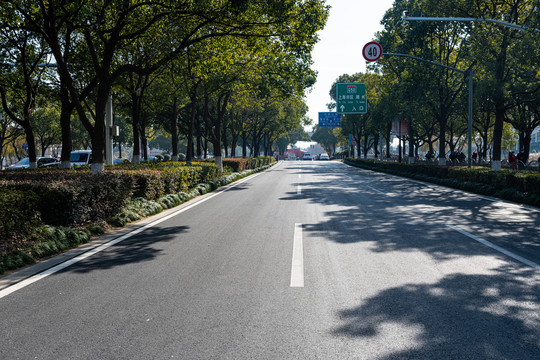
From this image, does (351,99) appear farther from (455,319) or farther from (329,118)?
(455,319)

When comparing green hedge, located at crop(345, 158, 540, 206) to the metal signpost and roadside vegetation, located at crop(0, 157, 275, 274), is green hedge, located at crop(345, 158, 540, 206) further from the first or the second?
the metal signpost

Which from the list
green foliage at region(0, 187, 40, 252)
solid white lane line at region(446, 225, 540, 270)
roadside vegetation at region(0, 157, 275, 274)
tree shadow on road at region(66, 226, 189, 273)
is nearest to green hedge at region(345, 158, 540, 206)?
solid white lane line at region(446, 225, 540, 270)

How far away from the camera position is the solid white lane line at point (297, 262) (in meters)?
4.98

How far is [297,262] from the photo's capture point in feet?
19.2

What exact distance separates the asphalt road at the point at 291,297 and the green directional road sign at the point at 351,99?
90.1 feet

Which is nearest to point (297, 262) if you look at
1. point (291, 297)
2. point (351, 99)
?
point (291, 297)

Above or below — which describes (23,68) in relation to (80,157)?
above

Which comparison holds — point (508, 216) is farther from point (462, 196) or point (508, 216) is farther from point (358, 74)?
point (358, 74)

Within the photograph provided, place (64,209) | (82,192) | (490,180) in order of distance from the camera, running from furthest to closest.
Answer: (490,180)
(82,192)
(64,209)

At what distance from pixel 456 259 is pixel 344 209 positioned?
5.41 m

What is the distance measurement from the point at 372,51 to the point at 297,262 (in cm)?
1523

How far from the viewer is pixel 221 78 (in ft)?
76.0

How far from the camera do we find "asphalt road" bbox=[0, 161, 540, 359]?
3320 millimetres

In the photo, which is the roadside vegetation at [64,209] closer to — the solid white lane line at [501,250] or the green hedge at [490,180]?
the solid white lane line at [501,250]
